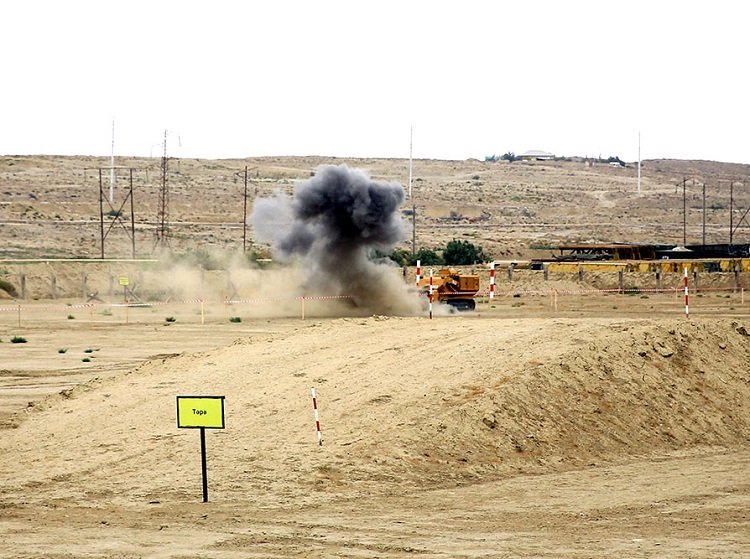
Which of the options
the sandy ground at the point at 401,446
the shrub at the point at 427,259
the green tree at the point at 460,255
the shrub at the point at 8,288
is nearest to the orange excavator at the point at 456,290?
the sandy ground at the point at 401,446

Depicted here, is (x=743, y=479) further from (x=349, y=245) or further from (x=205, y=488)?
(x=349, y=245)

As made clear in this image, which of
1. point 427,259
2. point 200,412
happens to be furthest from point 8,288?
point 200,412

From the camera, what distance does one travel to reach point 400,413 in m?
22.7

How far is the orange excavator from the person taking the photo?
177 feet

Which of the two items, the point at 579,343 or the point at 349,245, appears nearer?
the point at 579,343

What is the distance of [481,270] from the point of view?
78625mm

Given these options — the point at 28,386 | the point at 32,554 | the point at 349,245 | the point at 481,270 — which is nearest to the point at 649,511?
the point at 32,554

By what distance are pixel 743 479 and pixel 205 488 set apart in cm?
832

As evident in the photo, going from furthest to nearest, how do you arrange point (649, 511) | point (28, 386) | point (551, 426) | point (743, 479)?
point (28, 386) → point (551, 426) → point (743, 479) → point (649, 511)

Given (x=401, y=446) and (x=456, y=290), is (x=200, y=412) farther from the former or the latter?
(x=456, y=290)

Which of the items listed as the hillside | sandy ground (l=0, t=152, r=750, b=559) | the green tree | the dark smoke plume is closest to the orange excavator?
the dark smoke plume

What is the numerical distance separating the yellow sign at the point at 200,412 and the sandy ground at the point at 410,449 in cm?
112

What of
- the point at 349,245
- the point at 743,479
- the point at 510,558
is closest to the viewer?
the point at 510,558

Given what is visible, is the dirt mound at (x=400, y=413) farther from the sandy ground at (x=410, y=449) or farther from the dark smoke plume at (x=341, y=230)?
the dark smoke plume at (x=341, y=230)
